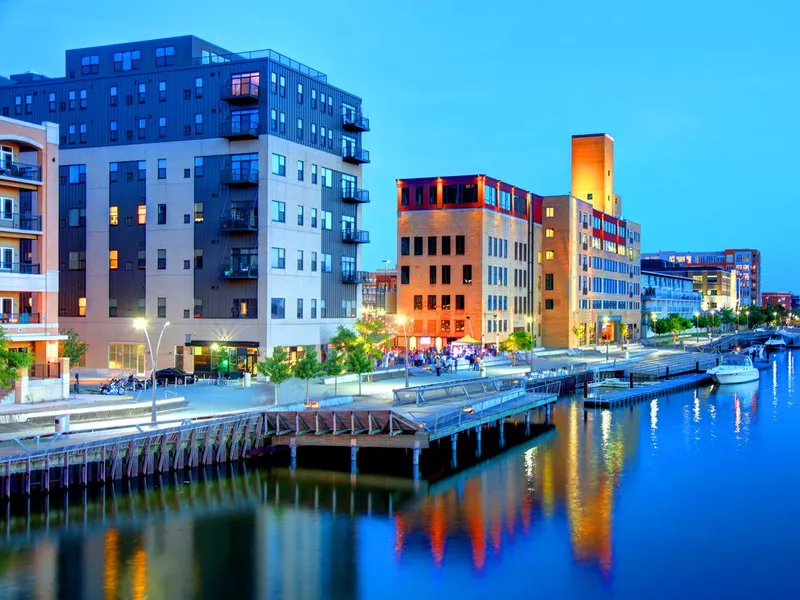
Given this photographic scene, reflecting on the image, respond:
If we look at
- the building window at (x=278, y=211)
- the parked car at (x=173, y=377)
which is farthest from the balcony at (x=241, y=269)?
the parked car at (x=173, y=377)

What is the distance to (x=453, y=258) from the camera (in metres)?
107

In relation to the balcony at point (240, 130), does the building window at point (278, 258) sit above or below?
below

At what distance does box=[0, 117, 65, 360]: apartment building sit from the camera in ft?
173

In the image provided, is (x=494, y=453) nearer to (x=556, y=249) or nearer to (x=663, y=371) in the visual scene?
(x=663, y=371)

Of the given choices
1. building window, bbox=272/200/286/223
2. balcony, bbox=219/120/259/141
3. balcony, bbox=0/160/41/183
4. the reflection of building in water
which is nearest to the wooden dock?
the reflection of building in water

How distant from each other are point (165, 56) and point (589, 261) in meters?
76.1

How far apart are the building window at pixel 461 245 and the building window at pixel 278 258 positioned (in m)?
34.5

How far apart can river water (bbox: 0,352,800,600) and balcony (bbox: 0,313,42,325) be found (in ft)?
54.1

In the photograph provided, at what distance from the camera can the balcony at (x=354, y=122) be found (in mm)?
84812

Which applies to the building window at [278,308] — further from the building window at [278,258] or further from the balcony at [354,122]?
the balcony at [354,122]

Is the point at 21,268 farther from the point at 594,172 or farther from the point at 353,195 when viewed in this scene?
the point at 594,172

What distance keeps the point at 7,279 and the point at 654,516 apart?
38.6 metres

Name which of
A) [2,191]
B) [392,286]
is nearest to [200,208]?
[2,191]

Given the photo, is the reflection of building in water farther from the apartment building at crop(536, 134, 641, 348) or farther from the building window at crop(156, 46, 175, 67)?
the apartment building at crop(536, 134, 641, 348)
